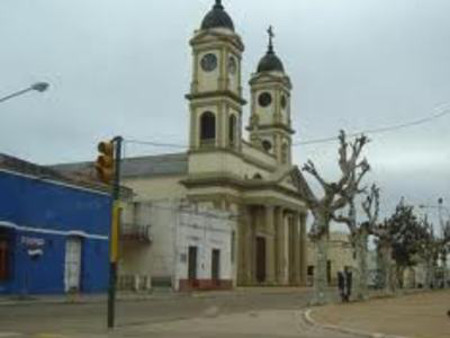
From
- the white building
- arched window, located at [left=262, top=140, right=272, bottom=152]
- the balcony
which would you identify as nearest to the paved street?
the white building

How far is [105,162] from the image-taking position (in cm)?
2291

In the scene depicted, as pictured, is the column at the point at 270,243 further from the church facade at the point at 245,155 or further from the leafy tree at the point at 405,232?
the leafy tree at the point at 405,232

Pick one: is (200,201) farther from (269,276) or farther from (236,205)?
(269,276)

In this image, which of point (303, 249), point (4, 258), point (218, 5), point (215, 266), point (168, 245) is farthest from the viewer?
point (303, 249)

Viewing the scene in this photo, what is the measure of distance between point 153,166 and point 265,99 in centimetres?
1693

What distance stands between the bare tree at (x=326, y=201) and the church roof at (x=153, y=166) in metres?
50.1

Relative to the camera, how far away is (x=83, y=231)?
52.0 meters

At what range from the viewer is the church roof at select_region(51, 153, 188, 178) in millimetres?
98375

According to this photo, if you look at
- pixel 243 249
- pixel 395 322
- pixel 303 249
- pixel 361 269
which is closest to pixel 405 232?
pixel 243 249

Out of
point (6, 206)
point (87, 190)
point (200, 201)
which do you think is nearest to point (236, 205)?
point (200, 201)

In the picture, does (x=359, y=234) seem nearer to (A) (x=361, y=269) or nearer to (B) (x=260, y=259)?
(A) (x=361, y=269)

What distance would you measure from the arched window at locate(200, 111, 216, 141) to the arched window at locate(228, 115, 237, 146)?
1.70m

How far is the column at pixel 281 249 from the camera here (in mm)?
102125

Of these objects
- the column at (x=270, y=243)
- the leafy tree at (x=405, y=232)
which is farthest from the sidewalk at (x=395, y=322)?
the column at (x=270, y=243)
